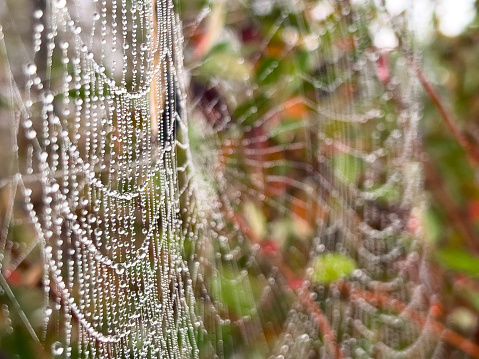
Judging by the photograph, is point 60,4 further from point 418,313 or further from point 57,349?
point 418,313

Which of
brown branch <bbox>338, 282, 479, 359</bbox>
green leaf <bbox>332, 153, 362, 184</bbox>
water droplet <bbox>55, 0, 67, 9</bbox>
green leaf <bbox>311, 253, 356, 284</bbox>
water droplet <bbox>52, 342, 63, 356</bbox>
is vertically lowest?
brown branch <bbox>338, 282, 479, 359</bbox>

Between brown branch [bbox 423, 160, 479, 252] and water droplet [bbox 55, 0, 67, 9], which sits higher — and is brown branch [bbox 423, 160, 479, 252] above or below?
below

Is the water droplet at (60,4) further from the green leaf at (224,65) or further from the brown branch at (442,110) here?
the brown branch at (442,110)

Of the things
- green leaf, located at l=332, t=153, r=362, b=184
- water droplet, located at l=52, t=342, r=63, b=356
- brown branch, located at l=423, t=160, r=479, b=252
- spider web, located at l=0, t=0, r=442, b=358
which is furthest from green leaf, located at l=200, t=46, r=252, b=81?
brown branch, located at l=423, t=160, r=479, b=252

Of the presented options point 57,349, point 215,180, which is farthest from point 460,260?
point 57,349

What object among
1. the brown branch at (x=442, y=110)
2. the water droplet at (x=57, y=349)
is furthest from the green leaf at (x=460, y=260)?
the water droplet at (x=57, y=349)

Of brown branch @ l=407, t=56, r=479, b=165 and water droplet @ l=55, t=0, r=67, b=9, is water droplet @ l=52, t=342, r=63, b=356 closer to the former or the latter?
water droplet @ l=55, t=0, r=67, b=9

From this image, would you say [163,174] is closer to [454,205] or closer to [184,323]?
[184,323]

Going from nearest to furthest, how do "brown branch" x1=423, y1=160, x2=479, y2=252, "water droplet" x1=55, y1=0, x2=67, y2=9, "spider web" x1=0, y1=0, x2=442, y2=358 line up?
"water droplet" x1=55, y1=0, x2=67, y2=9 < "spider web" x1=0, y1=0, x2=442, y2=358 < "brown branch" x1=423, y1=160, x2=479, y2=252
